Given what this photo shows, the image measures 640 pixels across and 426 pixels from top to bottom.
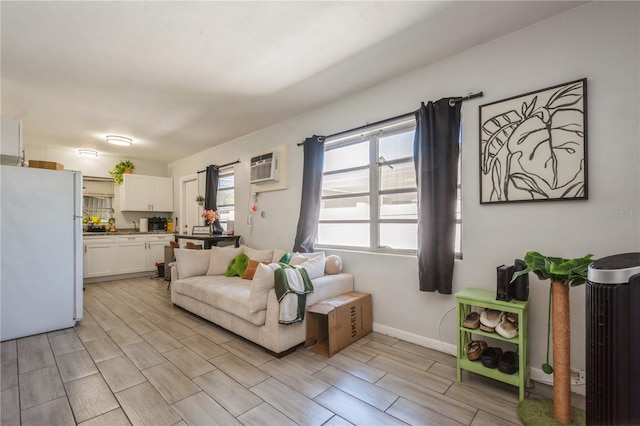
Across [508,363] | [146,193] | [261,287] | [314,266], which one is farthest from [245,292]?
[146,193]

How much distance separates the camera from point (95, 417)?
1.69m

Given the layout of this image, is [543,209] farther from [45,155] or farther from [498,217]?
[45,155]

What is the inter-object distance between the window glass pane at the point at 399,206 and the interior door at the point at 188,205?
4414 mm

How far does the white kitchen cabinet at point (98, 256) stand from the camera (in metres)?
5.23

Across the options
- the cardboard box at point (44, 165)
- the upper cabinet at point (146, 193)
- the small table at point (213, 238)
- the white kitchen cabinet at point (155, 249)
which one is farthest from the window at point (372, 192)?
the upper cabinet at point (146, 193)

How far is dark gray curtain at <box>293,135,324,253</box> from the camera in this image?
349cm

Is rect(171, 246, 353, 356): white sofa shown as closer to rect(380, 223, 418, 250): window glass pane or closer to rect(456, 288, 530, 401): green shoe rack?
rect(380, 223, 418, 250): window glass pane

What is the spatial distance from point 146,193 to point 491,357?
22.5ft

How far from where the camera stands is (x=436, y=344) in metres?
2.55

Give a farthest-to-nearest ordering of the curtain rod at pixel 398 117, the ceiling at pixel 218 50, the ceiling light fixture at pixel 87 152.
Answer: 1. the ceiling light fixture at pixel 87 152
2. the curtain rod at pixel 398 117
3. the ceiling at pixel 218 50

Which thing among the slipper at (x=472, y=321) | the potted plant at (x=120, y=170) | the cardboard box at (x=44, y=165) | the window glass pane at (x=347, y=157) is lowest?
the slipper at (x=472, y=321)

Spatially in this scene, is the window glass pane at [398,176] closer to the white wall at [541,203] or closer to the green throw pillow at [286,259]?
the white wall at [541,203]

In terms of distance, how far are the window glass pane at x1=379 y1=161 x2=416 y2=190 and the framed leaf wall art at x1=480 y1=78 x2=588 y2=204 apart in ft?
2.19

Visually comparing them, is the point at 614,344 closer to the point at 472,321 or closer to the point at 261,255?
the point at 472,321
